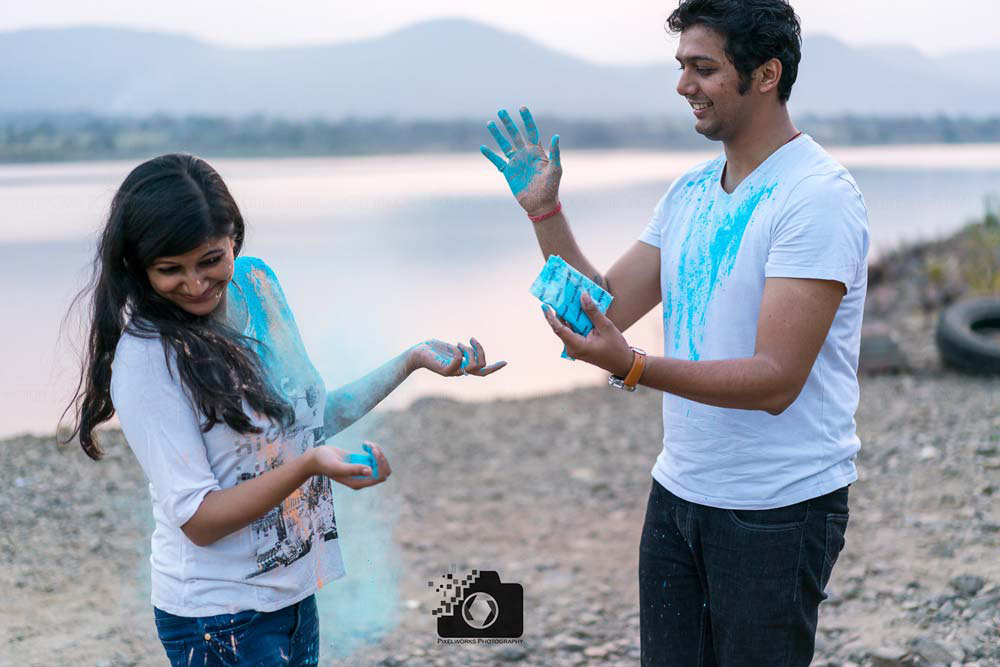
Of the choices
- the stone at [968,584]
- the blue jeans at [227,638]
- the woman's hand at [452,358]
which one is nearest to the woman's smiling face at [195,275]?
the woman's hand at [452,358]

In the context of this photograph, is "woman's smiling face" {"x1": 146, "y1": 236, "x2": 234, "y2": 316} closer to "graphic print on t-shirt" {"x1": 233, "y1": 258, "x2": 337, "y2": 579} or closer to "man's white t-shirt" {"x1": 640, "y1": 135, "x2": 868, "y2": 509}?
"graphic print on t-shirt" {"x1": 233, "y1": 258, "x2": 337, "y2": 579}

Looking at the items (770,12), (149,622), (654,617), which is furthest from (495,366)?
(149,622)

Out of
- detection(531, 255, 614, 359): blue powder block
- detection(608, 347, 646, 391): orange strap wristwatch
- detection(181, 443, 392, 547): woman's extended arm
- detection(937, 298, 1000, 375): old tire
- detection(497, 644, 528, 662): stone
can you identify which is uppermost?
detection(531, 255, 614, 359): blue powder block

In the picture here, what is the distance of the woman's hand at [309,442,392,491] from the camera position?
1652 mm

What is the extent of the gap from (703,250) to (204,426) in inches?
43.4

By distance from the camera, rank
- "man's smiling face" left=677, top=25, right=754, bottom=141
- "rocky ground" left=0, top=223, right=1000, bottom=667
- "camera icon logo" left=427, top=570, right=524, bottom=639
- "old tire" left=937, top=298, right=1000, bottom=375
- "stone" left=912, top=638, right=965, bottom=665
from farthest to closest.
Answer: "old tire" left=937, top=298, right=1000, bottom=375 → "rocky ground" left=0, top=223, right=1000, bottom=667 → "camera icon logo" left=427, top=570, right=524, bottom=639 → "stone" left=912, top=638, right=965, bottom=665 → "man's smiling face" left=677, top=25, right=754, bottom=141

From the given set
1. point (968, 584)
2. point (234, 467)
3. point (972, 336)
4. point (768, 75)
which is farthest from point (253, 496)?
point (972, 336)

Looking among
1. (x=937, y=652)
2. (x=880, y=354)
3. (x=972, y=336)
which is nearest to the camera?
(x=937, y=652)

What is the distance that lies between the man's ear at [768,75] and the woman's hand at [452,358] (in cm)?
83

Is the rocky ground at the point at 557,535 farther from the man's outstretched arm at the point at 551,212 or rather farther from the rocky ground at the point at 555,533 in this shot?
the man's outstretched arm at the point at 551,212

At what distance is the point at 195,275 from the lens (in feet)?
5.93

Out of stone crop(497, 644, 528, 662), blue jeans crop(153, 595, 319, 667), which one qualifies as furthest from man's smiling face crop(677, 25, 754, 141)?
stone crop(497, 644, 528, 662)

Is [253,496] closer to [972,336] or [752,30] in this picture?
[752,30]

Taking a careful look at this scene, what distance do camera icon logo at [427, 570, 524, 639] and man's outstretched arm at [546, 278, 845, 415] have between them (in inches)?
59.9
